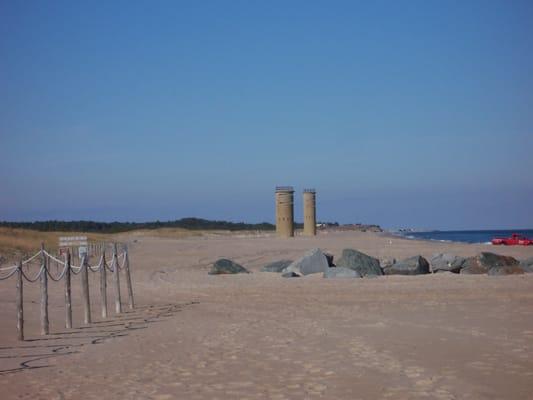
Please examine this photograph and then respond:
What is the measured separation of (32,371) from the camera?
8.27 metres

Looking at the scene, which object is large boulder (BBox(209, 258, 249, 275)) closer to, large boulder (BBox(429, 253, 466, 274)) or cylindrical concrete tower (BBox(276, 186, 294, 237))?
large boulder (BBox(429, 253, 466, 274))

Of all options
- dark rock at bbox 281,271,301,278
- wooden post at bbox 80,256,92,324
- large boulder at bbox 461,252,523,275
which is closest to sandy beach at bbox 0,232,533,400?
wooden post at bbox 80,256,92,324

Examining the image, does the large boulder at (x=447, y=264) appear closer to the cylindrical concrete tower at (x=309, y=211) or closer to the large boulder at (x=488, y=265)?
the large boulder at (x=488, y=265)

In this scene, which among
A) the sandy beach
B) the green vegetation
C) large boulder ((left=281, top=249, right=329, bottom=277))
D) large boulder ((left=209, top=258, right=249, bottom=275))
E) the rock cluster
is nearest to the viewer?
the sandy beach

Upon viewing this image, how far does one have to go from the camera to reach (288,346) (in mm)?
9773

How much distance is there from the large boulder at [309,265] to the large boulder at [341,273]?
3.02 feet

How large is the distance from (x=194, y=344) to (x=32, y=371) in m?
2.62

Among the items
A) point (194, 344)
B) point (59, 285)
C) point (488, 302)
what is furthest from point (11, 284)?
point (488, 302)

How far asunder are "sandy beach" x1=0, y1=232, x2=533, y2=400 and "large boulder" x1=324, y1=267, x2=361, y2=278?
9.15ft

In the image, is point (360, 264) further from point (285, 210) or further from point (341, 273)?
Result: point (285, 210)

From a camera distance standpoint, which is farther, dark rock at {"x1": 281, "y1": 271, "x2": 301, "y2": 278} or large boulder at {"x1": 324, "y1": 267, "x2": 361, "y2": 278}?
dark rock at {"x1": 281, "y1": 271, "x2": 301, "y2": 278}

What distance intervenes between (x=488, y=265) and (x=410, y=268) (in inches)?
98.5

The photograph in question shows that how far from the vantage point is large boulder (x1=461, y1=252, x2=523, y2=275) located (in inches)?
850

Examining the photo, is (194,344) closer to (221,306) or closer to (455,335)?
(455,335)
